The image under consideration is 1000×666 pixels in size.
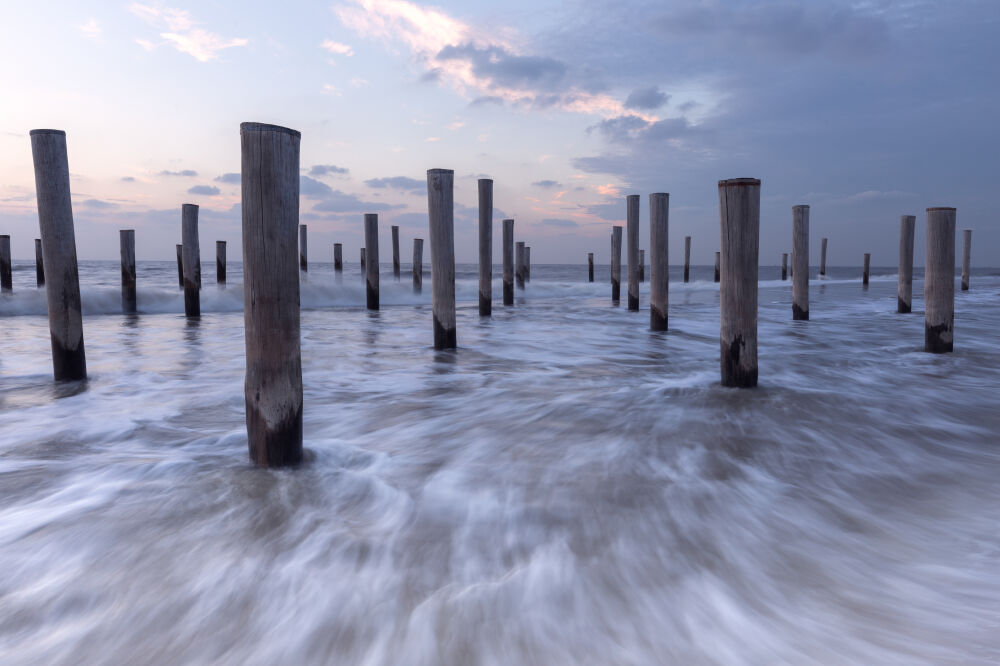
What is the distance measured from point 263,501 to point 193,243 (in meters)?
9.77

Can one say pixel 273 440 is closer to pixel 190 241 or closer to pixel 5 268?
pixel 190 241

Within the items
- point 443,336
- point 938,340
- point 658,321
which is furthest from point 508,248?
point 938,340

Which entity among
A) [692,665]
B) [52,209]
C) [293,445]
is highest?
[52,209]

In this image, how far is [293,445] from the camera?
9.77ft

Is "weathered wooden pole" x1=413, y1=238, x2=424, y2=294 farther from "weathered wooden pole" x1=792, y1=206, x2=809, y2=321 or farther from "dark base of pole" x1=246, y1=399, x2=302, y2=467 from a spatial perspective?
"dark base of pole" x1=246, y1=399, x2=302, y2=467

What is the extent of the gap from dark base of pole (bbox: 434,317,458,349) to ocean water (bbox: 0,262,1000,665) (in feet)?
5.70

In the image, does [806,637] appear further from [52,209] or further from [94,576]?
[52,209]

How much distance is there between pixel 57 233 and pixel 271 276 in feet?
10.2

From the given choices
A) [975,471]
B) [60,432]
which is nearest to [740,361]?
[975,471]

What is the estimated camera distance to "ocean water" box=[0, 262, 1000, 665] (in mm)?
1736

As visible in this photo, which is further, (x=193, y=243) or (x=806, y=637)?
(x=193, y=243)

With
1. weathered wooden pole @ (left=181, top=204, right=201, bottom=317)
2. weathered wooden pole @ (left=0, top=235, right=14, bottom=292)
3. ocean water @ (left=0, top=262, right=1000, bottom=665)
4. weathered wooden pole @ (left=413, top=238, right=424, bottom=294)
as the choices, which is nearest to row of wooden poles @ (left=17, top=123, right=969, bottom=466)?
ocean water @ (left=0, top=262, right=1000, bottom=665)

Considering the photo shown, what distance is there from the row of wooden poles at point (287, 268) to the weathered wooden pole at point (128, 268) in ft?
23.2

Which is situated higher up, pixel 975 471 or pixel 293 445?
pixel 293 445
